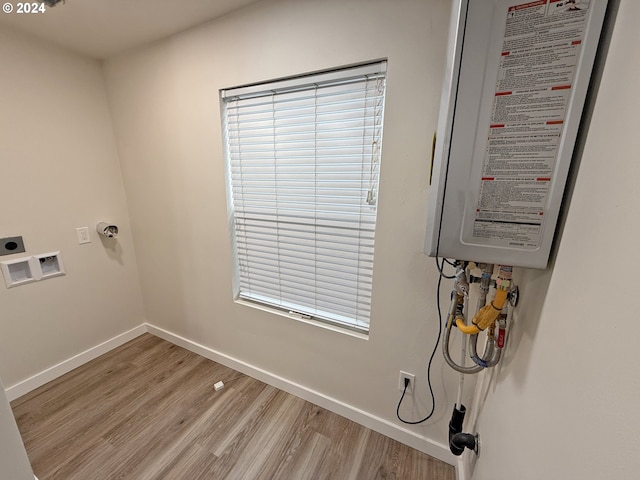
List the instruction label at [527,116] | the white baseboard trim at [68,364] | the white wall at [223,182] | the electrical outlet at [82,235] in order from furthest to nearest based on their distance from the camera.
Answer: the electrical outlet at [82,235] → the white baseboard trim at [68,364] → the white wall at [223,182] → the instruction label at [527,116]

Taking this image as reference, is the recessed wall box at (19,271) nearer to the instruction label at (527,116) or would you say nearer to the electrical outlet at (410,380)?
the electrical outlet at (410,380)

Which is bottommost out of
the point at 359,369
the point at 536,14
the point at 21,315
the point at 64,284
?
the point at 359,369

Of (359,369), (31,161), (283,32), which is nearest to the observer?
(283,32)

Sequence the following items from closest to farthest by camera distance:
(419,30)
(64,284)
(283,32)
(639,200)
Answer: (639,200) < (419,30) < (283,32) < (64,284)

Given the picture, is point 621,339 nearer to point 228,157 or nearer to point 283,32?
point 283,32

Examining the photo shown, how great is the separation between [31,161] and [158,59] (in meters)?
1.09

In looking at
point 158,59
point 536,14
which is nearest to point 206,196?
point 158,59

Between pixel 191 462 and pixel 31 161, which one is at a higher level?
pixel 31 161

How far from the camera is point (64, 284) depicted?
1903 millimetres

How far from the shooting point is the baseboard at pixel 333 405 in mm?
1379

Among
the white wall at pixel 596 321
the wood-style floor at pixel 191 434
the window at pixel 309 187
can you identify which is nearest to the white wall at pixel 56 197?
the wood-style floor at pixel 191 434

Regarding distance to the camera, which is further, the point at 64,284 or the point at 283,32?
the point at 64,284

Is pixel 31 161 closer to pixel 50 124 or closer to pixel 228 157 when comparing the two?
pixel 50 124

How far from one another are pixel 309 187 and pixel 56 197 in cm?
187
